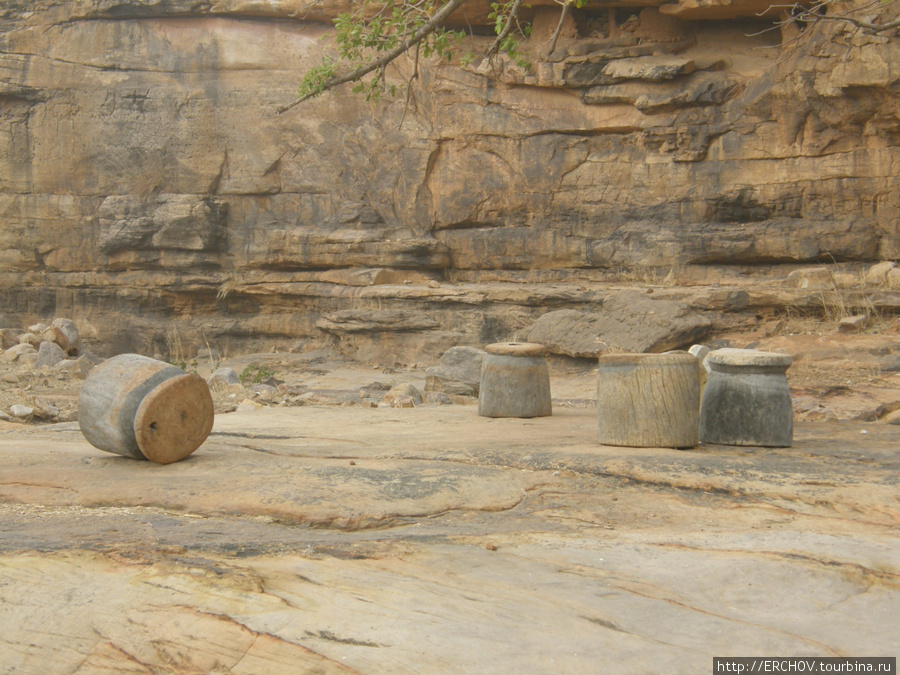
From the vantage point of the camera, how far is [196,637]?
221 centimetres

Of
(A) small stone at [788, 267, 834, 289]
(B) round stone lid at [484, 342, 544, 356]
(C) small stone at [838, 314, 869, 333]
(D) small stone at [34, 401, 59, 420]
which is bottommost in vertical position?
(D) small stone at [34, 401, 59, 420]

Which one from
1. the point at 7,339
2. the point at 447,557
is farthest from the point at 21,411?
the point at 7,339

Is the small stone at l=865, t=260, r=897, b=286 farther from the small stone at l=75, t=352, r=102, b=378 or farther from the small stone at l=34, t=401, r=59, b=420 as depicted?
the small stone at l=75, t=352, r=102, b=378

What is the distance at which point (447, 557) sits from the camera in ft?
8.88

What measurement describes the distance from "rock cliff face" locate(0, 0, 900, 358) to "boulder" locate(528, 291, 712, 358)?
0.83 meters

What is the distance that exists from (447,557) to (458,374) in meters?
5.88

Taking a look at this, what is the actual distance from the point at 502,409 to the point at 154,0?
10.6 m

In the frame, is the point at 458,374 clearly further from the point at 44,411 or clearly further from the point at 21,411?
the point at 21,411

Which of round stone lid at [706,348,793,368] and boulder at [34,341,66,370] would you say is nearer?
round stone lid at [706,348,793,368]

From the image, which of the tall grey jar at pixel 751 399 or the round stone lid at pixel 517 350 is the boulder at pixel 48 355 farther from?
the tall grey jar at pixel 751 399

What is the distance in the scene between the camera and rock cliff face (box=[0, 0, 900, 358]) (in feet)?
37.7

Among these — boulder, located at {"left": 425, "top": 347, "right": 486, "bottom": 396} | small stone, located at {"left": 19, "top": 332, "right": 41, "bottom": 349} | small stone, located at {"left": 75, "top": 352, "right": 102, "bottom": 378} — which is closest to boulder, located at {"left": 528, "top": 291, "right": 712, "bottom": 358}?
boulder, located at {"left": 425, "top": 347, "right": 486, "bottom": 396}

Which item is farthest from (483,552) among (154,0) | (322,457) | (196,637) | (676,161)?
(154,0)

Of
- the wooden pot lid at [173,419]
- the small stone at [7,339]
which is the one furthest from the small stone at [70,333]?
the wooden pot lid at [173,419]
